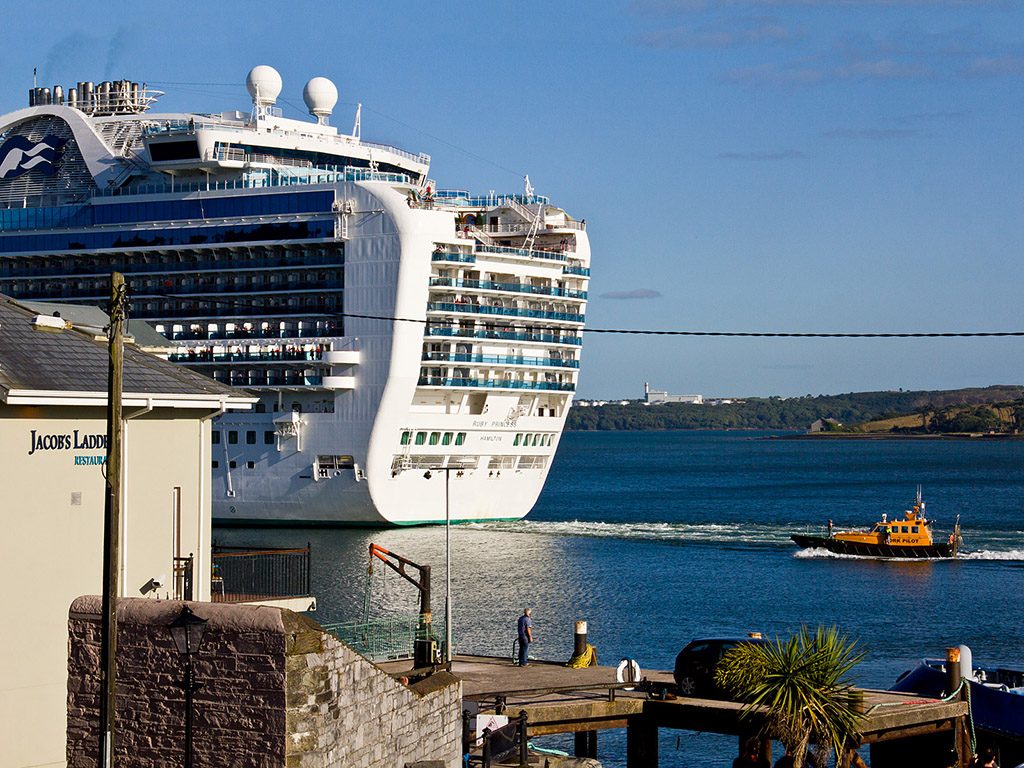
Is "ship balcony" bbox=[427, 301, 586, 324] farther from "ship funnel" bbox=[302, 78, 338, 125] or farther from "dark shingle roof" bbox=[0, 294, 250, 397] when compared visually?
"dark shingle roof" bbox=[0, 294, 250, 397]

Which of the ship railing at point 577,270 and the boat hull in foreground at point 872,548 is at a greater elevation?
the ship railing at point 577,270

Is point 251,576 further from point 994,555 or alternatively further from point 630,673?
point 994,555

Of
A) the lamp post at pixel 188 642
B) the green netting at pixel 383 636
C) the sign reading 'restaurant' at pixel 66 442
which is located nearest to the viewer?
the lamp post at pixel 188 642

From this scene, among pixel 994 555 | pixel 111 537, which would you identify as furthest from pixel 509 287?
pixel 111 537

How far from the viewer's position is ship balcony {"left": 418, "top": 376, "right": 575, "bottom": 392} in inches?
2474

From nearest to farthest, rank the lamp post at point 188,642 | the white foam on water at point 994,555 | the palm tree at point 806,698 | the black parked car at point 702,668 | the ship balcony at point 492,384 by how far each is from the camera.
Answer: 1. the lamp post at point 188,642
2. the palm tree at point 806,698
3. the black parked car at point 702,668
4. the white foam on water at point 994,555
5. the ship balcony at point 492,384

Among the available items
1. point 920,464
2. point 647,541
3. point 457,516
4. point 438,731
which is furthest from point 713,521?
point 920,464

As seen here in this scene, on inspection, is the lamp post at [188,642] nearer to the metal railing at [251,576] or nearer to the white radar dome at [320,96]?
the metal railing at [251,576]

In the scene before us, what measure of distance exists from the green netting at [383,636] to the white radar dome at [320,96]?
49020mm

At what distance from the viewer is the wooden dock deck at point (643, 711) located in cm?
2233

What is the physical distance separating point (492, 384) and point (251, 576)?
39.0 m

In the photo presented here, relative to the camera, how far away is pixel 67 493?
60.6 feet

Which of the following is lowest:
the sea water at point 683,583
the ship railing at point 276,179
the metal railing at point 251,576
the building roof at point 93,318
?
the sea water at point 683,583

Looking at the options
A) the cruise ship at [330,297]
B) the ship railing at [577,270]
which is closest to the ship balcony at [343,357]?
the cruise ship at [330,297]
